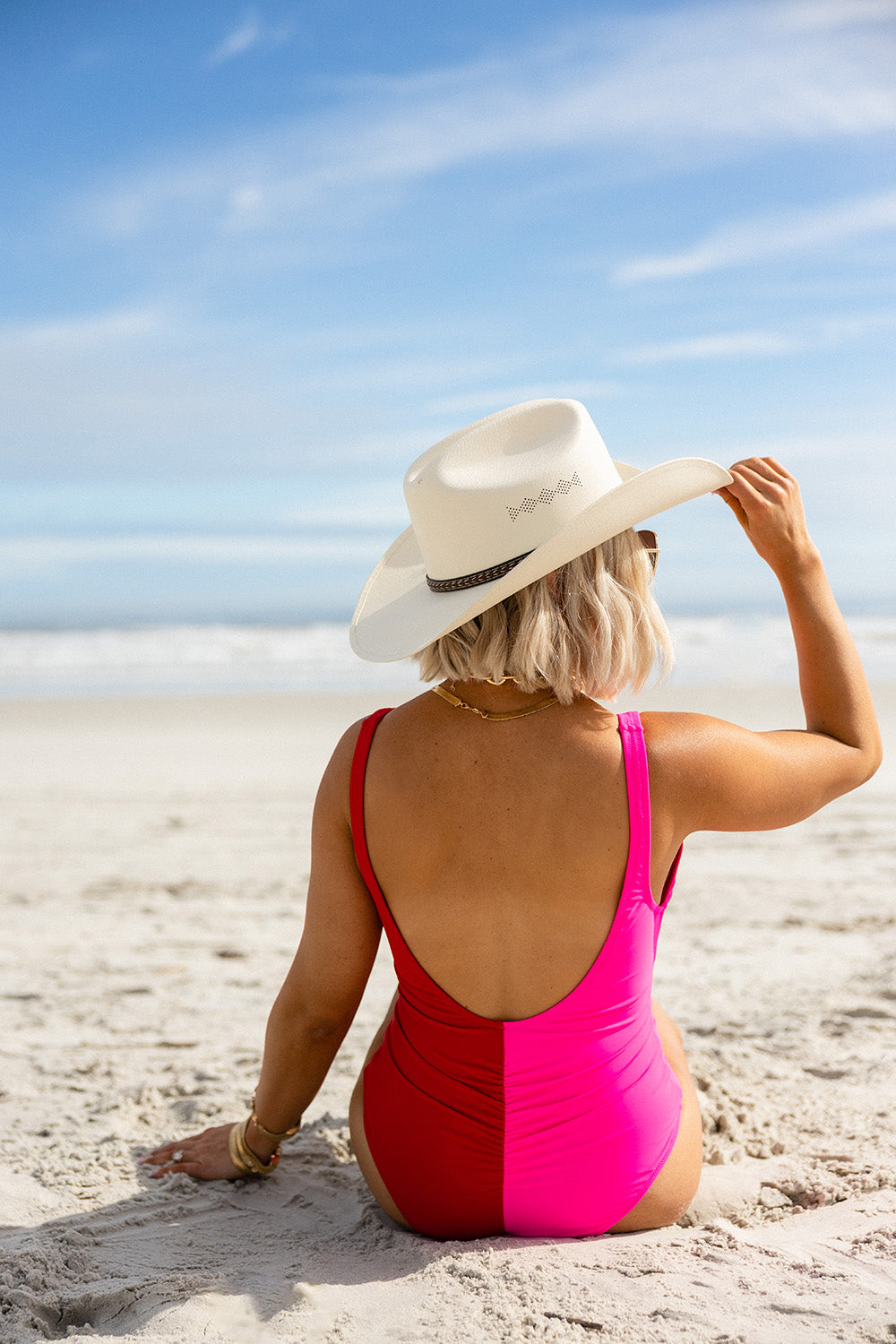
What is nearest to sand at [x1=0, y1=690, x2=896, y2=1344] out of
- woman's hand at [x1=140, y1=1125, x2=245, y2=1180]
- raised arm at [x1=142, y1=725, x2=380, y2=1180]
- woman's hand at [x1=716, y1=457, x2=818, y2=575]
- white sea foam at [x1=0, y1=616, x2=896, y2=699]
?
woman's hand at [x1=140, y1=1125, x2=245, y2=1180]

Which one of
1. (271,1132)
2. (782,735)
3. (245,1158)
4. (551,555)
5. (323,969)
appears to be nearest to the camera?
(551,555)

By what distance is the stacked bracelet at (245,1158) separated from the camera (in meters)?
2.57

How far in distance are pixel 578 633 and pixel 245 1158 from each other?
1.63m

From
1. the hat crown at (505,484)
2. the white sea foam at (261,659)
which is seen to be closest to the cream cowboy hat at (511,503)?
the hat crown at (505,484)

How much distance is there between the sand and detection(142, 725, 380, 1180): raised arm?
328mm

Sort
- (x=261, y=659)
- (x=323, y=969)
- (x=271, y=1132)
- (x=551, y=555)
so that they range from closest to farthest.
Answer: (x=551, y=555) < (x=323, y=969) < (x=271, y=1132) < (x=261, y=659)

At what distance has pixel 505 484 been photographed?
1930 mm

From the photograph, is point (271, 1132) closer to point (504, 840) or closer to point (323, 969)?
point (323, 969)

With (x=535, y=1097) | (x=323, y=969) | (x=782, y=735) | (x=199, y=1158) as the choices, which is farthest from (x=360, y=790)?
(x=199, y=1158)

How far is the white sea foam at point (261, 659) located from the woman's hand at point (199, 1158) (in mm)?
8468

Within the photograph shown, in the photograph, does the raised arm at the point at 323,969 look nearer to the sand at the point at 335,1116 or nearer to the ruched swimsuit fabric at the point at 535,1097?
the ruched swimsuit fabric at the point at 535,1097

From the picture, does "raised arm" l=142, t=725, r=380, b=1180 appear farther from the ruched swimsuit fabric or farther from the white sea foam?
the white sea foam

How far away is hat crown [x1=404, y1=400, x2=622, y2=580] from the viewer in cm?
192

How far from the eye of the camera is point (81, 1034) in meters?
3.59
